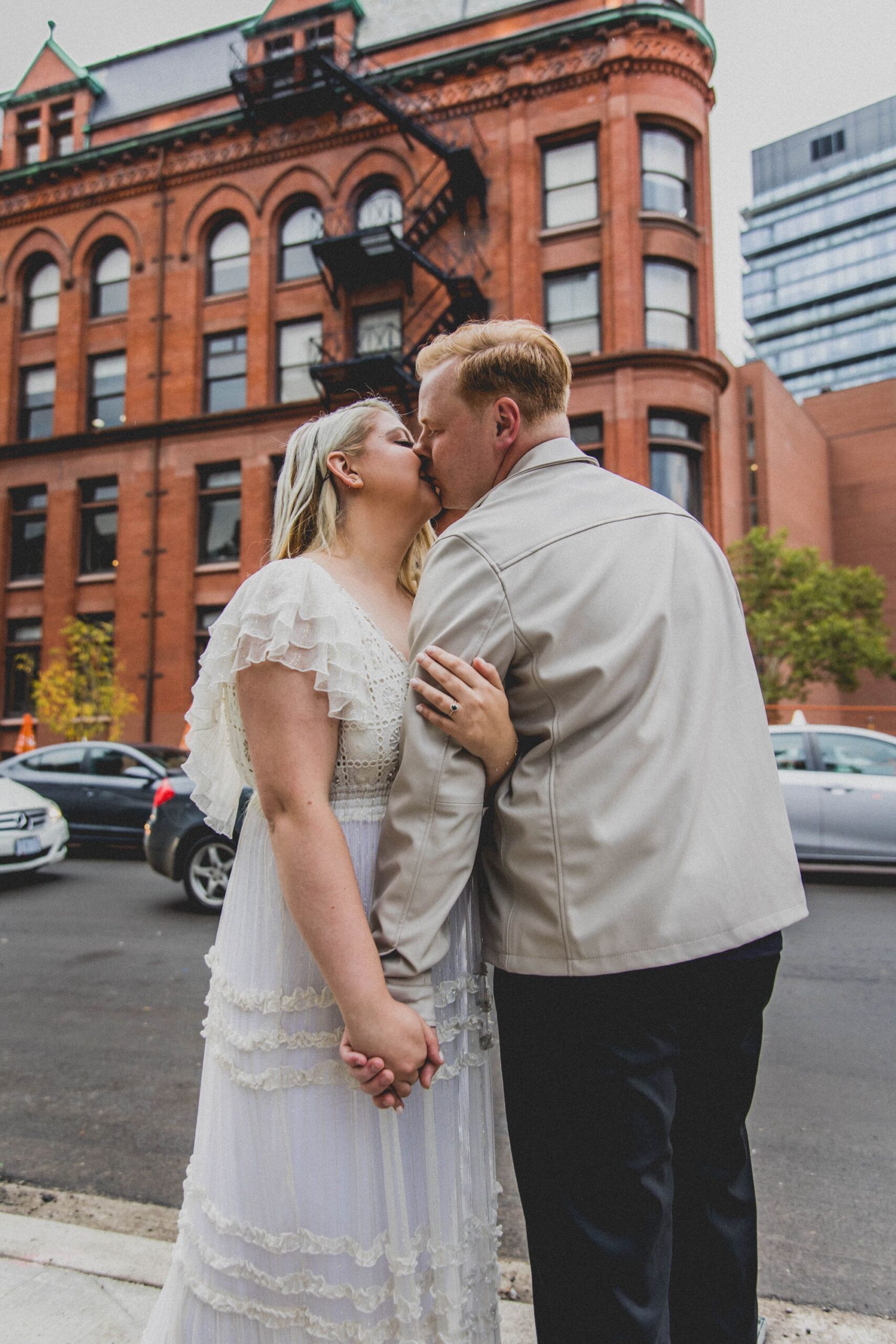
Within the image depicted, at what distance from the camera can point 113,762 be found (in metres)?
11.6

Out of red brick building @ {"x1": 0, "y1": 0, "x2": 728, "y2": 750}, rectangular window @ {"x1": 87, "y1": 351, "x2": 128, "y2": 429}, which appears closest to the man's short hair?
red brick building @ {"x1": 0, "y1": 0, "x2": 728, "y2": 750}

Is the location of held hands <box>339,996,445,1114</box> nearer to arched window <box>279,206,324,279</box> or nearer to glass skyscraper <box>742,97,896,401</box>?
arched window <box>279,206,324,279</box>

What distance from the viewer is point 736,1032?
1.60m

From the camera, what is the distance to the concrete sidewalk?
2170 millimetres

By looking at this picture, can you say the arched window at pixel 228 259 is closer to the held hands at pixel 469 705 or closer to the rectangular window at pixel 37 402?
the rectangular window at pixel 37 402

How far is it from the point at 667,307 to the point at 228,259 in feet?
36.2

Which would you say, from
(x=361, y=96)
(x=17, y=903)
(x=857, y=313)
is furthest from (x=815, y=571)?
(x=857, y=313)

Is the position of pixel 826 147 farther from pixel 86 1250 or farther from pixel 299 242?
pixel 86 1250

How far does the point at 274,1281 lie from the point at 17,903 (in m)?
7.80

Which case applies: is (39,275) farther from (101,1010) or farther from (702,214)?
(101,1010)

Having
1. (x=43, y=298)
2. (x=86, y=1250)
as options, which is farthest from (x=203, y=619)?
(x=86, y=1250)

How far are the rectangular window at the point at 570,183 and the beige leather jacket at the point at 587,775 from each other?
2049cm

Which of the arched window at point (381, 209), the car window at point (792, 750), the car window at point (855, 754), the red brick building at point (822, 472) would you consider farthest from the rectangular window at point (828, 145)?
the car window at point (792, 750)

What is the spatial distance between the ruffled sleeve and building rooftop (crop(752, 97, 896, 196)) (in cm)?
10319
